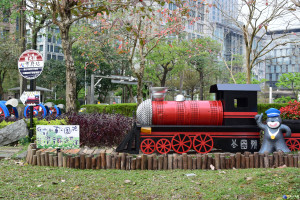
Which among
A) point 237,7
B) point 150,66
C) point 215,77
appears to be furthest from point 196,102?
point 215,77

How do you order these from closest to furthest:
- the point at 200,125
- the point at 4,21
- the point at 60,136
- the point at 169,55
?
1. the point at 60,136
2. the point at 200,125
3. the point at 169,55
4. the point at 4,21

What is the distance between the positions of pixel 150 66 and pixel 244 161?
96.7 feet

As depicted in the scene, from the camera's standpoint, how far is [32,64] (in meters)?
8.94

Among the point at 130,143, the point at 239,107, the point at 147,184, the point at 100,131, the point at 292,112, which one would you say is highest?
the point at 239,107

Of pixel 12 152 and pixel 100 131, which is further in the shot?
pixel 100 131

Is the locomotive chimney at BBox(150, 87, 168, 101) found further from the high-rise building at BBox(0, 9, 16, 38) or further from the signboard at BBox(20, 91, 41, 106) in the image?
the high-rise building at BBox(0, 9, 16, 38)

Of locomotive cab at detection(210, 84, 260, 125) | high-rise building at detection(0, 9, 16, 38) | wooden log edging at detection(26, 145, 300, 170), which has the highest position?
high-rise building at detection(0, 9, 16, 38)

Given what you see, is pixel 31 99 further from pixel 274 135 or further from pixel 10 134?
pixel 274 135

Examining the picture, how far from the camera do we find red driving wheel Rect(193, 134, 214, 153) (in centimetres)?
827

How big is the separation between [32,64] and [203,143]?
209 inches

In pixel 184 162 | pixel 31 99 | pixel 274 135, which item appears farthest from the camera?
pixel 31 99

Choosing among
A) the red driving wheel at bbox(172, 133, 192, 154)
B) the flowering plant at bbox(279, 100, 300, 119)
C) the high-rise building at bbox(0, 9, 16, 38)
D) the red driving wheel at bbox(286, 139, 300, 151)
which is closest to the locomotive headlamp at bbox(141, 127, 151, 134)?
the red driving wheel at bbox(172, 133, 192, 154)

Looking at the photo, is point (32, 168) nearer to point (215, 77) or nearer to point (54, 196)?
point (54, 196)

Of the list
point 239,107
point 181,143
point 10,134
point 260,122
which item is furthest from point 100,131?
point 260,122
